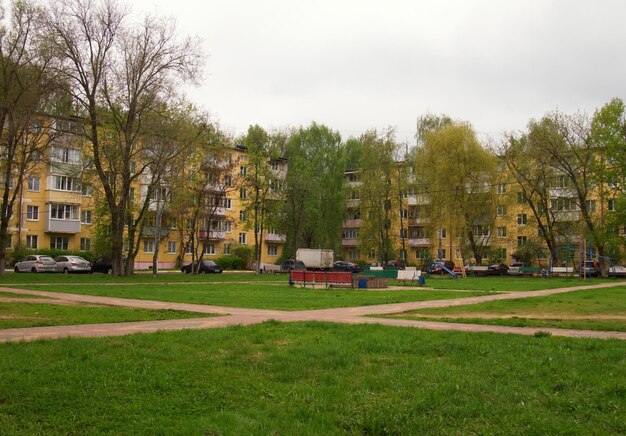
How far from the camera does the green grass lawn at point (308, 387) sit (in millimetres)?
6031

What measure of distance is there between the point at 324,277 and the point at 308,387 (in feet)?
89.8

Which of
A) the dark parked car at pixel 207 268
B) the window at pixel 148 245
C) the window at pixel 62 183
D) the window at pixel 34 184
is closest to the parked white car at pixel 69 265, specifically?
the dark parked car at pixel 207 268

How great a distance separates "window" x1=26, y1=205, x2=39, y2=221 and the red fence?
42.8 metres

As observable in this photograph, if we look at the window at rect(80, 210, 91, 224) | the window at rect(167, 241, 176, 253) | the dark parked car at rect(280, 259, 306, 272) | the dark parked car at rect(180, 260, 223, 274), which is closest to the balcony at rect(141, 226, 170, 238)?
the window at rect(167, 241, 176, 253)

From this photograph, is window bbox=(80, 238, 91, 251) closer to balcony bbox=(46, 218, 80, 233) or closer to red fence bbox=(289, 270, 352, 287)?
balcony bbox=(46, 218, 80, 233)

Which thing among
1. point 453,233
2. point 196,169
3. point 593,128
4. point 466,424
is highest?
point 593,128

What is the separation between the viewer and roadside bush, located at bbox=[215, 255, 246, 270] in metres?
76.9

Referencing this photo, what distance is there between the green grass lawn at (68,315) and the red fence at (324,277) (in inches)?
685

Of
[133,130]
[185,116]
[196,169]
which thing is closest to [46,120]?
[133,130]

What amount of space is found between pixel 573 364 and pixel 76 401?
6.73 meters

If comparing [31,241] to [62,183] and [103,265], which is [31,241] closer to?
[62,183]

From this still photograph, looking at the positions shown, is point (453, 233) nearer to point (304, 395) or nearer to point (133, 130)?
point (133, 130)

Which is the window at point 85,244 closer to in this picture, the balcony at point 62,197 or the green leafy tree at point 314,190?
the balcony at point 62,197

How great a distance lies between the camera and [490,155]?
62.5m
